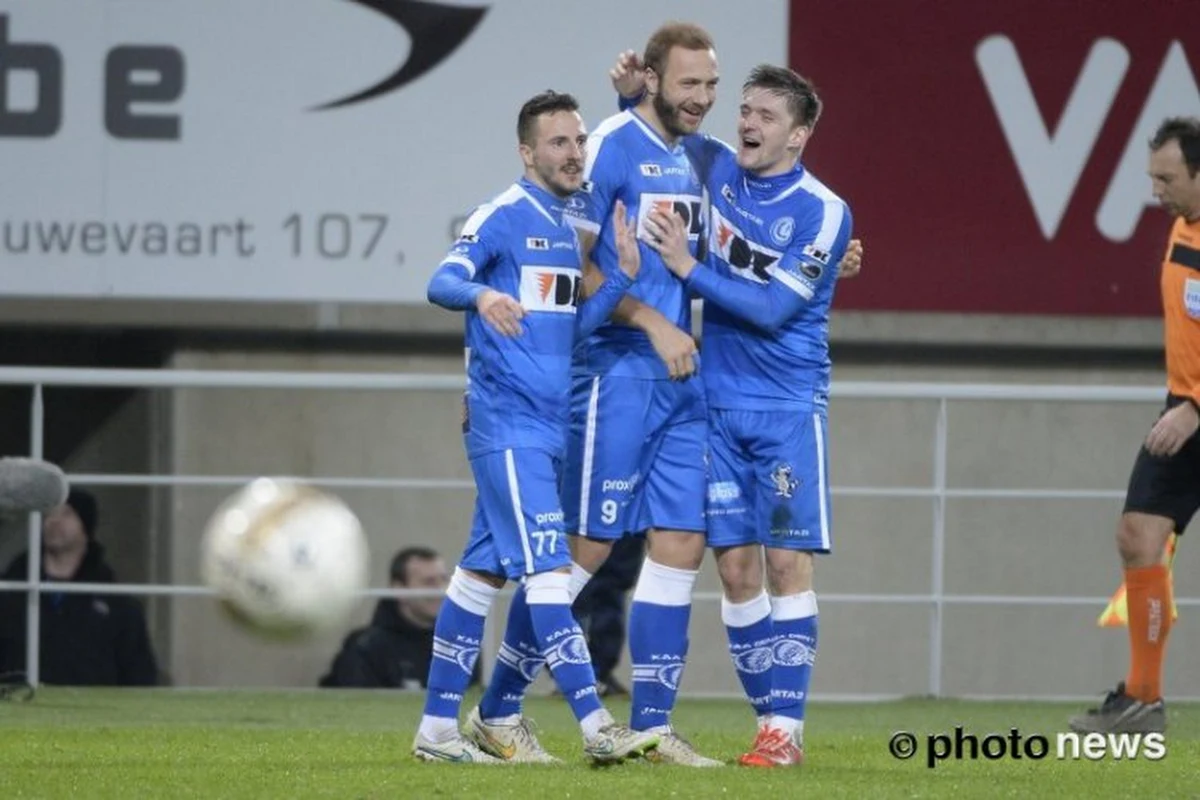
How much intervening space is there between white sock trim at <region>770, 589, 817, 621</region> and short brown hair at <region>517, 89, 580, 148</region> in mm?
1510

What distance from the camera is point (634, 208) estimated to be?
725 centimetres

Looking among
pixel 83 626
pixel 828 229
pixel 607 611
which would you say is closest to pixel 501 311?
pixel 828 229

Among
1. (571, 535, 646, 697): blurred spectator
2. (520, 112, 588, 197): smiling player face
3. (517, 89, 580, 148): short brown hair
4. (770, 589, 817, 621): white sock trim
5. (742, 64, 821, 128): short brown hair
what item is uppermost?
(742, 64, 821, 128): short brown hair

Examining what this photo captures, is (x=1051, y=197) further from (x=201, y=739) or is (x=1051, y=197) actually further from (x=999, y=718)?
(x=201, y=739)

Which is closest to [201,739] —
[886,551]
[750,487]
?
[750,487]

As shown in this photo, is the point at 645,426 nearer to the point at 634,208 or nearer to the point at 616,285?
the point at 616,285

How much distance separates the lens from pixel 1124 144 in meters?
12.0

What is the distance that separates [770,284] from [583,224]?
1.85 ft

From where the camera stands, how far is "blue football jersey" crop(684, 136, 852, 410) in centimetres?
721

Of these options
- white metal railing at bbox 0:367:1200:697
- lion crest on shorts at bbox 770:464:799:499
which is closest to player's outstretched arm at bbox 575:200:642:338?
lion crest on shorts at bbox 770:464:799:499

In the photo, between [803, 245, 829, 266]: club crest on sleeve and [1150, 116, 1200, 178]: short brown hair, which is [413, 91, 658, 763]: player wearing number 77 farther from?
[1150, 116, 1200, 178]: short brown hair

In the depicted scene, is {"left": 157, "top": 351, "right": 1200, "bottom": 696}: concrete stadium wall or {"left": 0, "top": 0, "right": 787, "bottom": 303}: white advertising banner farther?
{"left": 157, "top": 351, "right": 1200, "bottom": 696}: concrete stadium wall

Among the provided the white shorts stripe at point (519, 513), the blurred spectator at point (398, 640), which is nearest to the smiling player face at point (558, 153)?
the white shorts stripe at point (519, 513)

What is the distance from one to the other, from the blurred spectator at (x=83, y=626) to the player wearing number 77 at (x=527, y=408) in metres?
3.76
